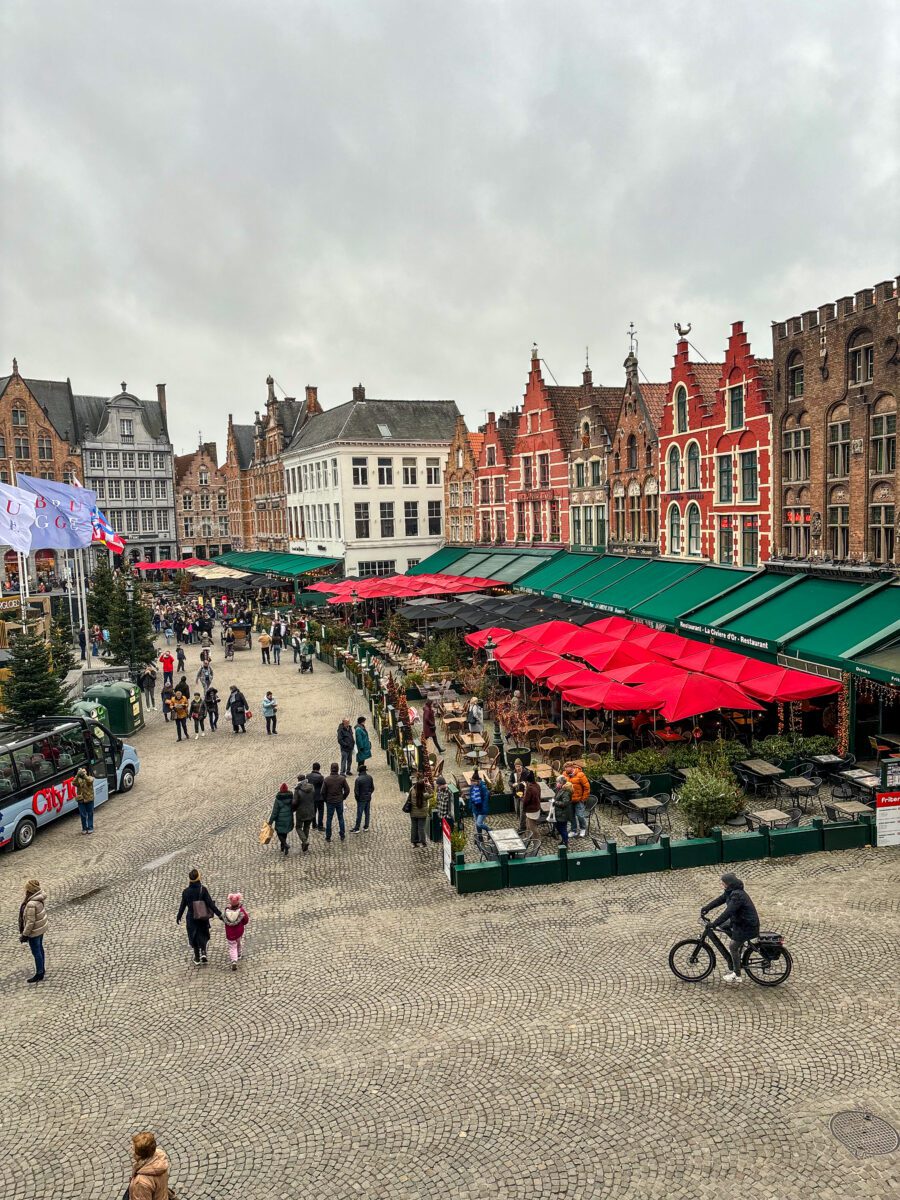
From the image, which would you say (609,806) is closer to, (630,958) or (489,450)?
(630,958)

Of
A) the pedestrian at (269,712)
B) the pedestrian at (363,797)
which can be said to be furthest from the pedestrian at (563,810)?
the pedestrian at (269,712)

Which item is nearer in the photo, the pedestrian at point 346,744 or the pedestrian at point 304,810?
the pedestrian at point 304,810

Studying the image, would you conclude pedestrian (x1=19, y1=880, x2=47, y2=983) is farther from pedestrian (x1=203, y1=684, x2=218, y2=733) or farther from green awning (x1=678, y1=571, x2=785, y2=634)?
green awning (x1=678, y1=571, x2=785, y2=634)

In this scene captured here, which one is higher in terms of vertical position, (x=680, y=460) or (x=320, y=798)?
(x=680, y=460)

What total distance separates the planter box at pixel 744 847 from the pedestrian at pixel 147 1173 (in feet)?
32.0

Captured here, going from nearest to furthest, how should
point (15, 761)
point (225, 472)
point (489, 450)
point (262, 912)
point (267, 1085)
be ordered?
point (267, 1085) < point (262, 912) < point (15, 761) < point (489, 450) < point (225, 472)

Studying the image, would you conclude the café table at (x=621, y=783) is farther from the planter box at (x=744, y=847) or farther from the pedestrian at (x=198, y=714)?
the pedestrian at (x=198, y=714)

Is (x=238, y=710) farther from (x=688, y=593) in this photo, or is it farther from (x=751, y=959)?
(x=751, y=959)

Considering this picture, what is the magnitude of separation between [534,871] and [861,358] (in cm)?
1598

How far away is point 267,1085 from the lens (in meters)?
7.91

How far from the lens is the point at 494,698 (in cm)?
2284

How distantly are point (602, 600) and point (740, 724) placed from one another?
970cm

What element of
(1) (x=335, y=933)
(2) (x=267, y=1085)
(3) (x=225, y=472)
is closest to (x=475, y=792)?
(1) (x=335, y=933)

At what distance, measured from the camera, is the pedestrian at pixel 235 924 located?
10.1 metres
